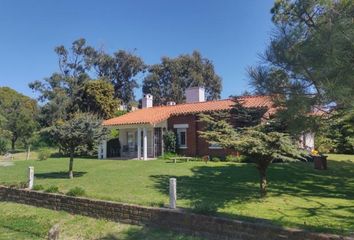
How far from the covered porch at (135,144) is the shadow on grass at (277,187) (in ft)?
27.5

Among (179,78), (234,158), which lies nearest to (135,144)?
(234,158)

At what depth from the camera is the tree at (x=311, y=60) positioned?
826 centimetres

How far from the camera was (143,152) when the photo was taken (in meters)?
27.7

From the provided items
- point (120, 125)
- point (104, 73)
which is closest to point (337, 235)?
point (120, 125)

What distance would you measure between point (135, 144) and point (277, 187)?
18450 mm

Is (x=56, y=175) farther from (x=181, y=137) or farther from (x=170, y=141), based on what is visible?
(x=181, y=137)

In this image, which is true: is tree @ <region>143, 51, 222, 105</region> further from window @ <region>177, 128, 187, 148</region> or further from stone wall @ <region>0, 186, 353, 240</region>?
stone wall @ <region>0, 186, 353, 240</region>

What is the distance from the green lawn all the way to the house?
5.89m

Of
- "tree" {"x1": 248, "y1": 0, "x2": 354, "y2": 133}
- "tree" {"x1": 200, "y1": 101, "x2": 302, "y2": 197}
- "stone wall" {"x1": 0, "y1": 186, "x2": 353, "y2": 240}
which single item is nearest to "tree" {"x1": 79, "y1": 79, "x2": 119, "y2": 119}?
→ "stone wall" {"x1": 0, "y1": 186, "x2": 353, "y2": 240}

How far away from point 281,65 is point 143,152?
1846cm

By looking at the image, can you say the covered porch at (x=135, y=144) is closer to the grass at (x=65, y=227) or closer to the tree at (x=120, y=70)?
the grass at (x=65, y=227)

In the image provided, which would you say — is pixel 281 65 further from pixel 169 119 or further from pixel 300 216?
pixel 169 119

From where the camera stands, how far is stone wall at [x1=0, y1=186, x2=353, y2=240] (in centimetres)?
764

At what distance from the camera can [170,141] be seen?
2755 cm
